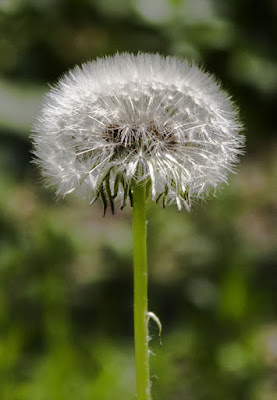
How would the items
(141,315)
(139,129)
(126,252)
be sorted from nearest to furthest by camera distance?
(141,315)
(139,129)
(126,252)

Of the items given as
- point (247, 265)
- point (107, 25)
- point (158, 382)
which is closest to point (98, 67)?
point (158, 382)

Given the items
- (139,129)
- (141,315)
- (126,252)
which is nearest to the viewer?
(141,315)

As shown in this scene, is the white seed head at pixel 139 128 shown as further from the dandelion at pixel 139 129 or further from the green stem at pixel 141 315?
the green stem at pixel 141 315

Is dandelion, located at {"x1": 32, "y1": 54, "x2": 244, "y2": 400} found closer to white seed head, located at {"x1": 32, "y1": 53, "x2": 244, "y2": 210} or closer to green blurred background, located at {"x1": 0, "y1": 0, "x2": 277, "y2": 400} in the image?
white seed head, located at {"x1": 32, "y1": 53, "x2": 244, "y2": 210}

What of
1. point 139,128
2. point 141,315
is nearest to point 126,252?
point 139,128

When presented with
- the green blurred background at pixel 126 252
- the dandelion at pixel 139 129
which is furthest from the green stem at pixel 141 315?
the green blurred background at pixel 126 252

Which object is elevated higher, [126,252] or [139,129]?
[139,129]

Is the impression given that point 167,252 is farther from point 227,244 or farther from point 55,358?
point 55,358

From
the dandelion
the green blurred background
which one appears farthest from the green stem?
the green blurred background

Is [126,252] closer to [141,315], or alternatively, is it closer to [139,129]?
[139,129]
